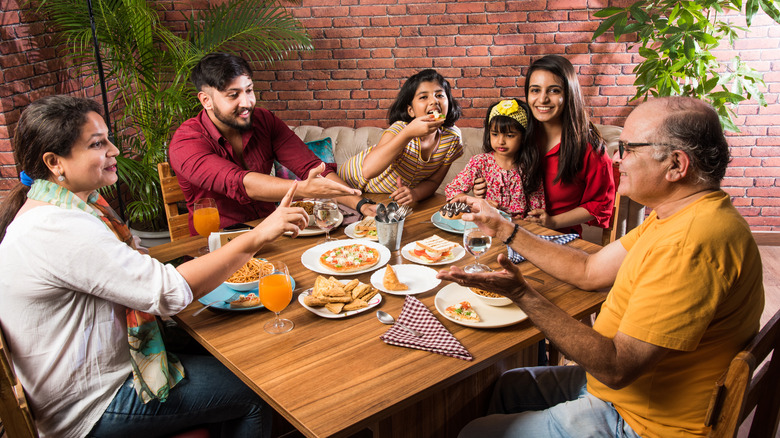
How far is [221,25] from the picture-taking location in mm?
4016

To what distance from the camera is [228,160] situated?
8.45 feet

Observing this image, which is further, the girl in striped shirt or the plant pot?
the plant pot

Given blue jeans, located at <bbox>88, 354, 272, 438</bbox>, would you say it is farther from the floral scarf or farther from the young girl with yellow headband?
the young girl with yellow headband

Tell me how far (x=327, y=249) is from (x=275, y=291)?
51 centimetres

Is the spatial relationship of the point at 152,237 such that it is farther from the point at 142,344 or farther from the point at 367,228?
the point at 142,344

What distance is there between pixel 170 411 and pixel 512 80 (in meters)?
3.70

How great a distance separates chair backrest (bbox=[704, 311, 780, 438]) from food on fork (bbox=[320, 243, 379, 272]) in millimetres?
1048

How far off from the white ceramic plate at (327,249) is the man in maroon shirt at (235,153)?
0.75ft

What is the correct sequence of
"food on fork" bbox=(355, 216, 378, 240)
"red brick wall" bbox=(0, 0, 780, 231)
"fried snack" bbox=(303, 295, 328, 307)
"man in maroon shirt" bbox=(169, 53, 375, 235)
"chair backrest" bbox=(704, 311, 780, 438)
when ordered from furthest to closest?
"red brick wall" bbox=(0, 0, 780, 231) → "man in maroon shirt" bbox=(169, 53, 375, 235) → "food on fork" bbox=(355, 216, 378, 240) → "fried snack" bbox=(303, 295, 328, 307) → "chair backrest" bbox=(704, 311, 780, 438)

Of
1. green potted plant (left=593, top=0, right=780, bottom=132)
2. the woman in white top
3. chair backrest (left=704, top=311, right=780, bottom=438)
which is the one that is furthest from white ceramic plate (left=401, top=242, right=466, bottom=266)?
green potted plant (left=593, top=0, right=780, bottom=132)

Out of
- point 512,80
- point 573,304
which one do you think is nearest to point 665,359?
point 573,304

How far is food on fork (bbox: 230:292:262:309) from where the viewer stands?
161 cm

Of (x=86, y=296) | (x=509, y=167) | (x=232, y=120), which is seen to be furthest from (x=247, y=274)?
(x=509, y=167)

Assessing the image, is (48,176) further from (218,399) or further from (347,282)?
(347,282)
